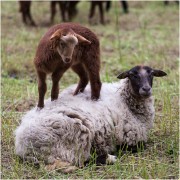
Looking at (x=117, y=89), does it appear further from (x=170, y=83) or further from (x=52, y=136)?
(x=170, y=83)

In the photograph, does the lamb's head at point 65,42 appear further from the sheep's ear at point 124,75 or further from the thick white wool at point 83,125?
the sheep's ear at point 124,75

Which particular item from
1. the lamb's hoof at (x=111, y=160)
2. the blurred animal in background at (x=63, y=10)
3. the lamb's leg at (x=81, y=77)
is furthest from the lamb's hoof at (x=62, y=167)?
the blurred animal in background at (x=63, y=10)

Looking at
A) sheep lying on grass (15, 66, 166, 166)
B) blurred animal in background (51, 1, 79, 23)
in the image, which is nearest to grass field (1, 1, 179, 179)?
sheep lying on grass (15, 66, 166, 166)

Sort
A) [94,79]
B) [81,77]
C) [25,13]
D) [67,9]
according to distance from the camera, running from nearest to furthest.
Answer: [94,79]
[81,77]
[25,13]
[67,9]

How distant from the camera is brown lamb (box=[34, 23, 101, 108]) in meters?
4.81

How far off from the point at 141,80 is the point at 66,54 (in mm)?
923

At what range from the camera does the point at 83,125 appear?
4867 mm

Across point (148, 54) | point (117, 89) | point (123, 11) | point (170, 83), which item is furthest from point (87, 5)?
point (117, 89)

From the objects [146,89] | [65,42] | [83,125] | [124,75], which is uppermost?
[65,42]

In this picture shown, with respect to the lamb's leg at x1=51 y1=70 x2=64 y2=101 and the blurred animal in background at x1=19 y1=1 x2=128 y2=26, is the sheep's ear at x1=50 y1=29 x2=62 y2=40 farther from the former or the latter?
the blurred animal in background at x1=19 y1=1 x2=128 y2=26

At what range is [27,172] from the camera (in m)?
4.59

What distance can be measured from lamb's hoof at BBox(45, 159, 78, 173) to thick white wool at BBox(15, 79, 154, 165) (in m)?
0.11

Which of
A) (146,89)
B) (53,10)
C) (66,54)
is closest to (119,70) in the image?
(146,89)

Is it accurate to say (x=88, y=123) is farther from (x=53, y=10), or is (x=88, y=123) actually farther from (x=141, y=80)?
(x=53, y=10)
